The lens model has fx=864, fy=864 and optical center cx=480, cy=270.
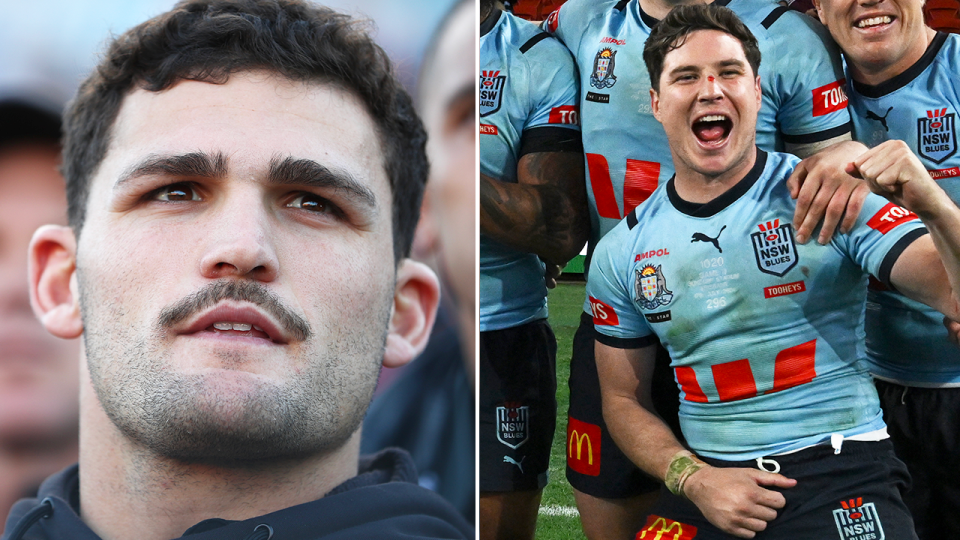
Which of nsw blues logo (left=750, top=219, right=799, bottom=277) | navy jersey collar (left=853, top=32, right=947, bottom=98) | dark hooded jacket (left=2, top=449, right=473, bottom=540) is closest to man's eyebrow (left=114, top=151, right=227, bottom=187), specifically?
dark hooded jacket (left=2, top=449, right=473, bottom=540)

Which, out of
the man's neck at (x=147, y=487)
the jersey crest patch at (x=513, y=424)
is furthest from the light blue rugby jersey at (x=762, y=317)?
the man's neck at (x=147, y=487)

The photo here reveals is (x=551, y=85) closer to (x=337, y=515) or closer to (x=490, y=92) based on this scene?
(x=490, y=92)

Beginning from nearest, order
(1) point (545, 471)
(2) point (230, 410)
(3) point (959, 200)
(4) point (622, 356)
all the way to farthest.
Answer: (2) point (230, 410) < (3) point (959, 200) < (4) point (622, 356) < (1) point (545, 471)

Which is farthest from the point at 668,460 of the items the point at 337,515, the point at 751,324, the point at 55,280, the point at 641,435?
the point at 55,280

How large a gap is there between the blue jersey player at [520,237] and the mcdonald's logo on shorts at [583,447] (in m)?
0.07

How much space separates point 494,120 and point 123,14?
816mm

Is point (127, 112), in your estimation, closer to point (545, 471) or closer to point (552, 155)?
point (552, 155)

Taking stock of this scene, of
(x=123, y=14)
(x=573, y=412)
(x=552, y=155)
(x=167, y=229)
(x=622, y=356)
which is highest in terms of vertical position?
(x=123, y=14)

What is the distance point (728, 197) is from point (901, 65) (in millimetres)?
422

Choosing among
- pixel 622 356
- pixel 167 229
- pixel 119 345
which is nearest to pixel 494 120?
pixel 622 356

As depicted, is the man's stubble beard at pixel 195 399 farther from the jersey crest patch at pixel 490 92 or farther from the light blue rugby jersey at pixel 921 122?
the light blue rugby jersey at pixel 921 122

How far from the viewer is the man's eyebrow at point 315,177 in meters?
1.61

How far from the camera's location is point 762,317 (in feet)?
5.75

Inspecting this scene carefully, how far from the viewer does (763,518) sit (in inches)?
68.6
